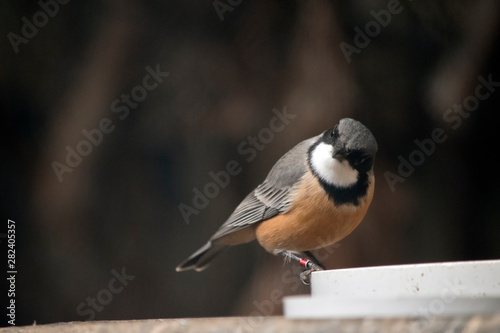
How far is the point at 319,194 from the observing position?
3053 millimetres

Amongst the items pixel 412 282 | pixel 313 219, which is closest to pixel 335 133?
pixel 313 219

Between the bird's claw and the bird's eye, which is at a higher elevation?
the bird's eye

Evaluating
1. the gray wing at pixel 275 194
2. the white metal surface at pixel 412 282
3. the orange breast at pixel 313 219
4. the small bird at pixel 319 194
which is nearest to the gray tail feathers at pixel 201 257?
the gray wing at pixel 275 194

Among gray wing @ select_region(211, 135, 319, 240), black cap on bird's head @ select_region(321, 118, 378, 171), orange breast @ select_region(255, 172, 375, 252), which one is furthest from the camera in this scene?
gray wing @ select_region(211, 135, 319, 240)

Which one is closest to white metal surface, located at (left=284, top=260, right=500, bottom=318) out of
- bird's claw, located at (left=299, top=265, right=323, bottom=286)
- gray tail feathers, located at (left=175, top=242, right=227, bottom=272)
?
bird's claw, located at (left=299, top=265, right=323, bottom=286)

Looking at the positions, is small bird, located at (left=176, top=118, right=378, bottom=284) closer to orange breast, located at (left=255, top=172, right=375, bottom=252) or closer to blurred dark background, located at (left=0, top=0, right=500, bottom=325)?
orange breast, located at (left=255, top=172, right=375, bottom=252)

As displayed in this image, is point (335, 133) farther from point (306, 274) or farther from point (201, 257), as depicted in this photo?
point (201, 257)

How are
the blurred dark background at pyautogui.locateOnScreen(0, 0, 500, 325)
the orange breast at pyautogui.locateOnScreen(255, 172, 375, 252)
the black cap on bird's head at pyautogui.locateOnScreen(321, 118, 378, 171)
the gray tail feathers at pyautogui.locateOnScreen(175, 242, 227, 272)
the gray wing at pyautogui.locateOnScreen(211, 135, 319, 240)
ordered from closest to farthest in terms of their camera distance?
the black cap on bird's head at pyautogui.locateOnScreen(321, 118, 378, 171) → the orange breast at pyautogui.locateOnScreen(255, 172, 375, 252) → the gray wing at pyautogui.locateOnScreen(211, 135, 319, 240) → the gray tail feathers at pyautogui.locateOnScreen(175, 242, 227, 272) → the blurred dark background at pyautogui.locateOnScreen(0, 0, 500, 325)

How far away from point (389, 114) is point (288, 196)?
1525mm

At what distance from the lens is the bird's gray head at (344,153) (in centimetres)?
291

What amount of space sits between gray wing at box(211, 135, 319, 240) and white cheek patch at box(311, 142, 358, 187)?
0.44ft

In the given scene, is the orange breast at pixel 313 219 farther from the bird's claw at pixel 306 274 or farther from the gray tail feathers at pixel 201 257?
the gray tail feathers at pixel 201 257

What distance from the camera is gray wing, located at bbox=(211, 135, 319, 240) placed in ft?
10.8

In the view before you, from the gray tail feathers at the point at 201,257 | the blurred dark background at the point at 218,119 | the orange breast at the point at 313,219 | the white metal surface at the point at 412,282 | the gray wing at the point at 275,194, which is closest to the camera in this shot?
the white metal surface at the point at 412,282
